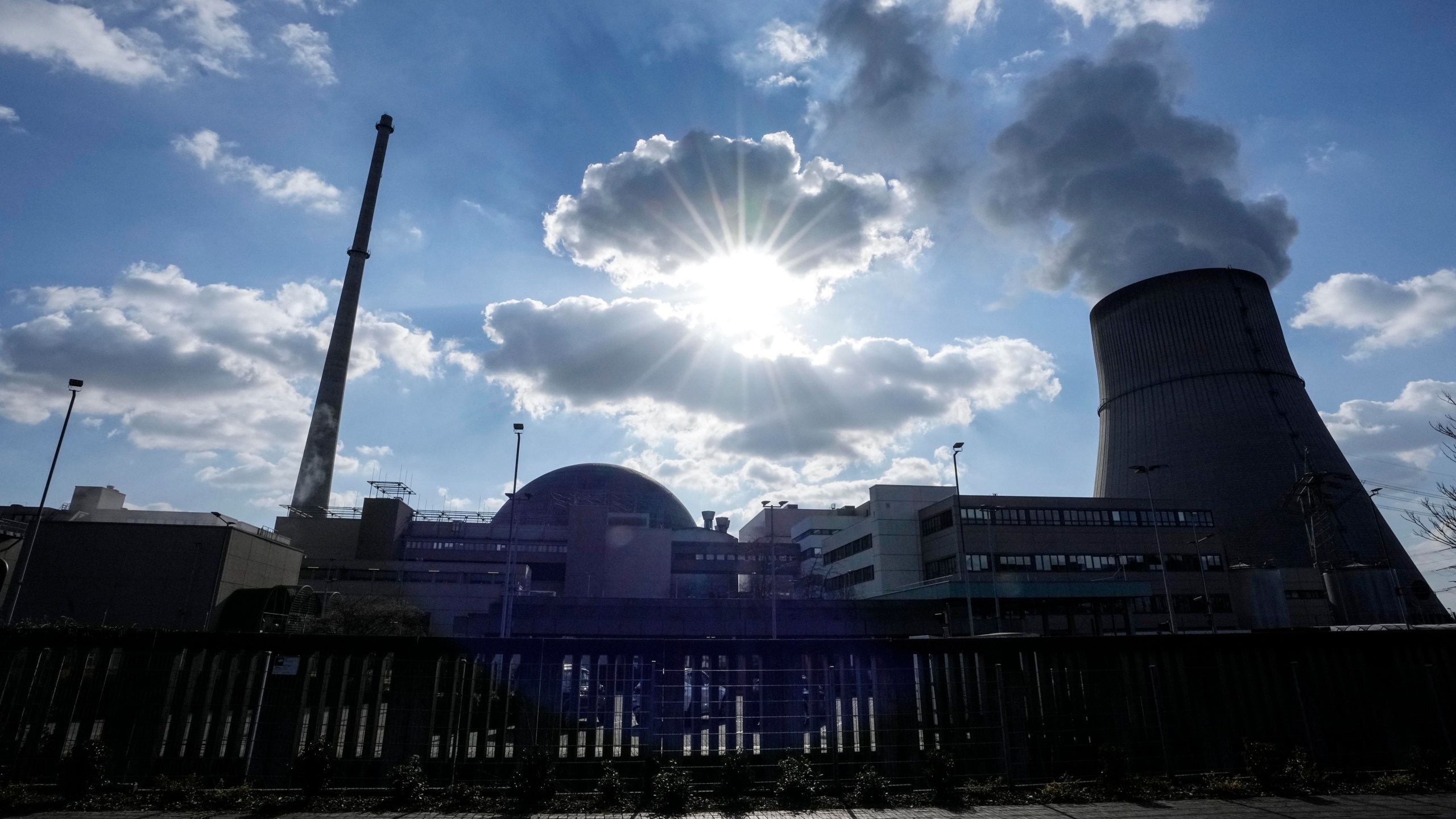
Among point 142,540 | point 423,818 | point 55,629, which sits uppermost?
point 142,540

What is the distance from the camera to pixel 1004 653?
1210 cm

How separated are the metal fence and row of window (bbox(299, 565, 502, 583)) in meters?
63.9

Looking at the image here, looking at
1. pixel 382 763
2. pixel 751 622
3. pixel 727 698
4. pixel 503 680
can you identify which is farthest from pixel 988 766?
pixel 751 622

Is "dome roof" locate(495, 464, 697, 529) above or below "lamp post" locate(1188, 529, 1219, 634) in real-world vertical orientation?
above

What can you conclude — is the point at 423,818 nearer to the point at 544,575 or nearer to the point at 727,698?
the point at 727,698

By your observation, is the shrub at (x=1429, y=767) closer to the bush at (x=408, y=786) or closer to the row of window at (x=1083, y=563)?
the bush at (x=408, y=786)

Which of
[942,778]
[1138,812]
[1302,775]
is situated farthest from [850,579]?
[1138,812]

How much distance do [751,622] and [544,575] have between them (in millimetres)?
40834

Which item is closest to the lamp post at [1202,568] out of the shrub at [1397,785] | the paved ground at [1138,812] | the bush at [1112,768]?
Result: the shrub at [1397,785]

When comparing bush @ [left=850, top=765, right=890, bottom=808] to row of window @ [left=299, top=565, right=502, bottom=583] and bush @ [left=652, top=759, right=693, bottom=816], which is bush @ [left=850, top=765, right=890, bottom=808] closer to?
bush @ [left=652, top=759, right=693, bottom=816]

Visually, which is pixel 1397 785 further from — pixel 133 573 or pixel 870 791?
pixel 133 573

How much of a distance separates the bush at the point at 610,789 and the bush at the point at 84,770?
23.0 feet

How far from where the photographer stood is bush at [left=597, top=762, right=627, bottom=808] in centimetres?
1036

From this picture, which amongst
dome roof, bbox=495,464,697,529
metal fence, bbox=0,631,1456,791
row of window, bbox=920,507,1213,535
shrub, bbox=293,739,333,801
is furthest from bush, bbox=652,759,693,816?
dome roof, bbox=495,464,697,529
